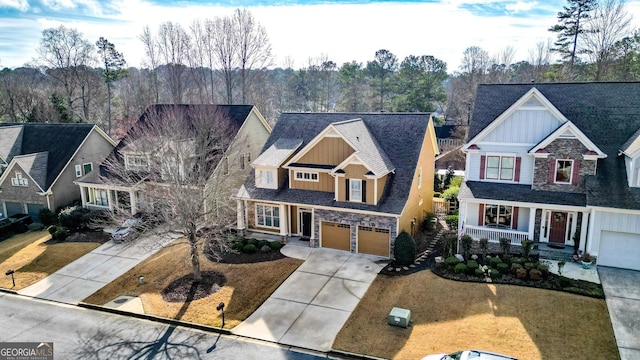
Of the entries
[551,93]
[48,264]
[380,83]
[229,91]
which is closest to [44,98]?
[229,91]

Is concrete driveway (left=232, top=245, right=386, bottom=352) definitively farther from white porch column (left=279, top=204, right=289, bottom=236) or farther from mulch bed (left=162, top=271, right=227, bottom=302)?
mulch bed (left=162, top=271, right=227, bottom=302)

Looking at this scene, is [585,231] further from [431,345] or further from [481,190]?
[431,345]

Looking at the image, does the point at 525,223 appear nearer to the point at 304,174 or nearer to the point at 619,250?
the point at 619,250

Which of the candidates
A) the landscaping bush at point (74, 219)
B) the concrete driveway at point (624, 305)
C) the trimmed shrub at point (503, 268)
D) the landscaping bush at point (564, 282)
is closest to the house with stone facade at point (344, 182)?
the trimmed shrub at point (503, 268)

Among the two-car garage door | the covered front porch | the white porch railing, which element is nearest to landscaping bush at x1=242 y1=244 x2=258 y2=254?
the two-car garage door

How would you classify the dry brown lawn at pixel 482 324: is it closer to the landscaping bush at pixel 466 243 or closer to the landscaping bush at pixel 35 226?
the landscaping bush at pixel 466 243

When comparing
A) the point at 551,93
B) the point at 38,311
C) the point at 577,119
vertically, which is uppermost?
the point at 551,93

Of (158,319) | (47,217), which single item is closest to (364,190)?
(158,319)
